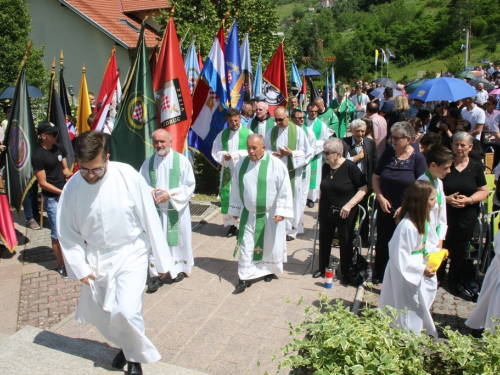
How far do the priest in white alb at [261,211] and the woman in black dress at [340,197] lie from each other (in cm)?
45

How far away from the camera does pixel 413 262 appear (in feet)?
14.0

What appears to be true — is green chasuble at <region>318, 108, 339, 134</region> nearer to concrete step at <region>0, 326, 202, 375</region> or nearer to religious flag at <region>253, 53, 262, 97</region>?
religious flag at <region>253, 53, 262, 97</region>

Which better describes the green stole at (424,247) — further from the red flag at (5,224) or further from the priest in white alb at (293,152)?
the red flag at (5,224)

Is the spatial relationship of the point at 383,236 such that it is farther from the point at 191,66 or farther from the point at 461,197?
the point at 191,66

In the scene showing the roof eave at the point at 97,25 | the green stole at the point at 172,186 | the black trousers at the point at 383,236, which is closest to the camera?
the black trousers at the point at 383,236

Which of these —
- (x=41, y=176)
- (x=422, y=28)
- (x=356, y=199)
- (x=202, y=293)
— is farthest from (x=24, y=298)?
(x=422, y=28)

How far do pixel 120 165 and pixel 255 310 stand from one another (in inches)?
89.9

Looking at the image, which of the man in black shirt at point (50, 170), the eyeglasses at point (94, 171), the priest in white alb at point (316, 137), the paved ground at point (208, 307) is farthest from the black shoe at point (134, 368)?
the priest in white alb at point (316, 137)

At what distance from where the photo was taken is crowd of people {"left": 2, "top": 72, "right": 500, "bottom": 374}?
3984mm

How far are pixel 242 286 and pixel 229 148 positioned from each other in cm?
276

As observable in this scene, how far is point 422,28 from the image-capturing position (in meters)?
74.8

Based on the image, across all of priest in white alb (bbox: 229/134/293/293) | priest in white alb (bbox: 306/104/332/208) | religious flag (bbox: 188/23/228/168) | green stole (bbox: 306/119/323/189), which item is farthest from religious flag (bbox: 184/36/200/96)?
priest in white alb (bbox: 229/134/293/293)

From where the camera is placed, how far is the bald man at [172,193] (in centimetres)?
595

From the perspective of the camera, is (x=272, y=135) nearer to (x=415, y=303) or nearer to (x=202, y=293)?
(x=202, y=293)
